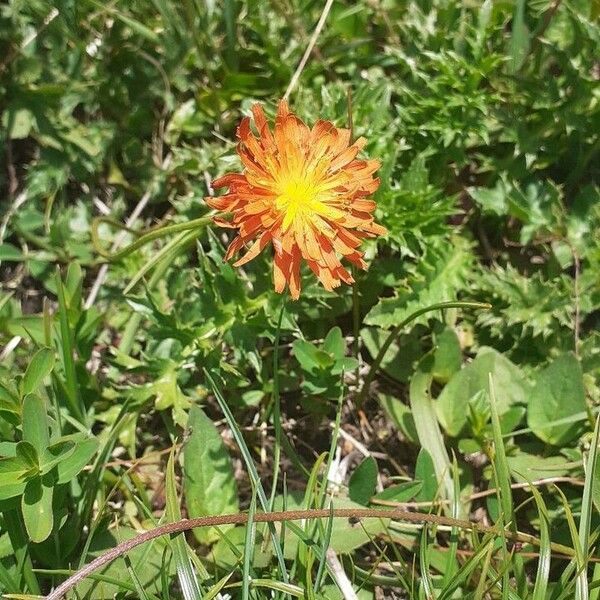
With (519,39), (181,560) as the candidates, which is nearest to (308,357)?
(181,560)

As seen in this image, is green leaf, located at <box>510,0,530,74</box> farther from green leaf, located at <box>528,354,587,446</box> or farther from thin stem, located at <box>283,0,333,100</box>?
green leaf, located at <box>528,354,587,446</box>

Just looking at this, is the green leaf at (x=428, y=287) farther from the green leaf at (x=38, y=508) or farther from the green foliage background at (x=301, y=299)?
the green leaf at (x=38, y=508)

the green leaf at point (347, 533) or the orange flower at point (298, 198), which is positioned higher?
the orange flower at point (298, 198)

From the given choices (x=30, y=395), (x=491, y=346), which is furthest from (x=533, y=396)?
(x=30, y=395)

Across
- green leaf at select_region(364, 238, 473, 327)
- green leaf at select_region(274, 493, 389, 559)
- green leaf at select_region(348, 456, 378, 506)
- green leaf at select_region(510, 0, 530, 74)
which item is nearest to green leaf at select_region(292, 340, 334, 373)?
green leaf at select_region(364, 238, 473, 327)

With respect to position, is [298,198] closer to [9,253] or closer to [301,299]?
[301,299]

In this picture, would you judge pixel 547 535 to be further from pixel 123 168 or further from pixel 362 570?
pixel 123 168

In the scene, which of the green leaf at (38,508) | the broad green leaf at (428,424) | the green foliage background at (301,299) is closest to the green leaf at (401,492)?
the green foliage background at (301,299)

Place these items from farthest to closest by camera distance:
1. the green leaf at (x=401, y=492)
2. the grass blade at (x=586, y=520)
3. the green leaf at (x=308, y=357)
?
the green leaf at (x=308, y=357) < the green leaf at (x=401, y=492) < the grass blade at (x=586, y=520)
